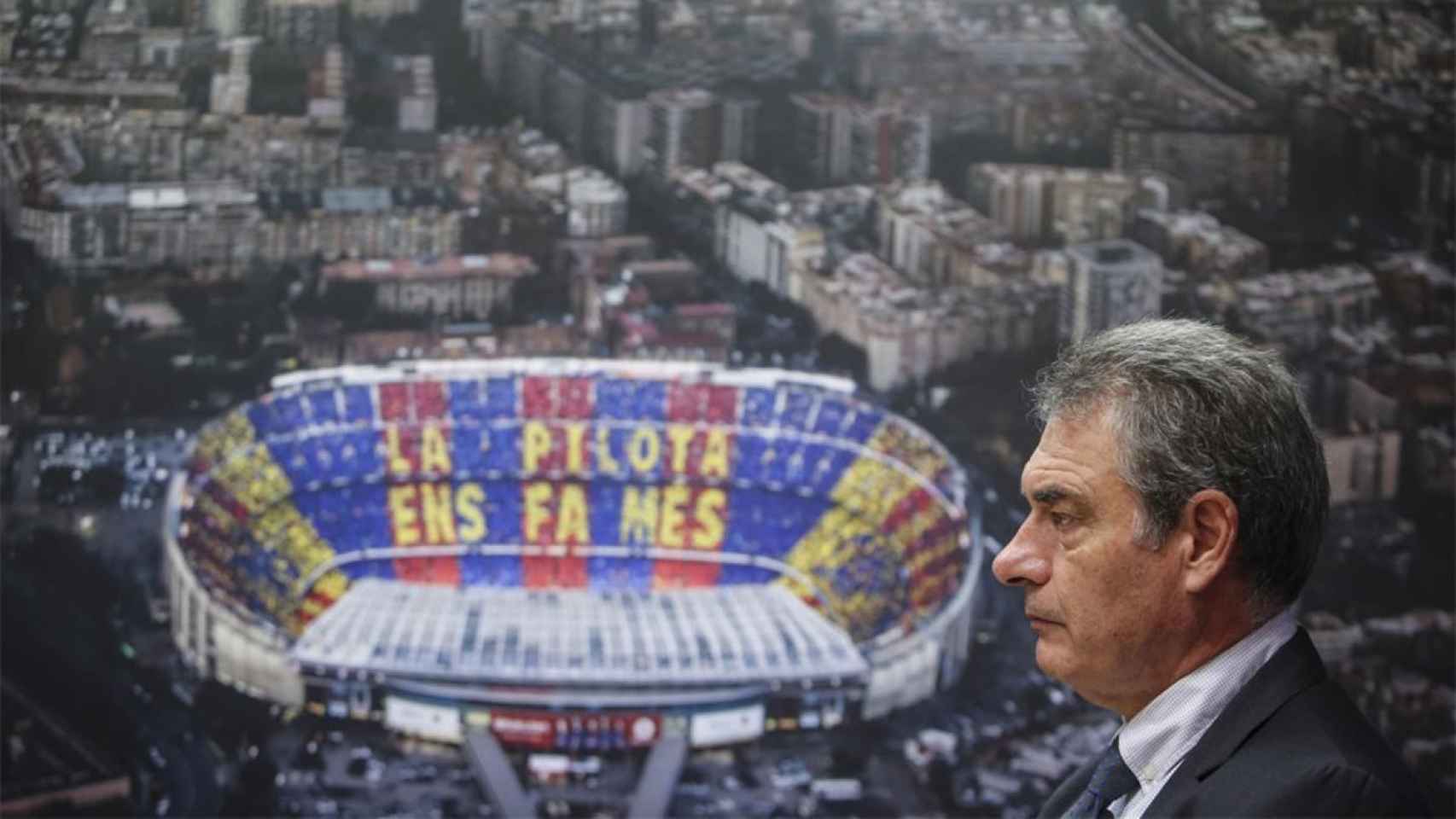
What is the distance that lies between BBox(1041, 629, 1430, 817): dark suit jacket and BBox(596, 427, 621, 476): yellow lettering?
5.39 meters

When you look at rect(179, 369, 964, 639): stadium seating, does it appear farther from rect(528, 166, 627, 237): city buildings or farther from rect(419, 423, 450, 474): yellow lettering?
rect(528, 166, 627, 237): city buildings

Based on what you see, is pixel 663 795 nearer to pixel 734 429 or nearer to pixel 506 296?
pixel 734 429

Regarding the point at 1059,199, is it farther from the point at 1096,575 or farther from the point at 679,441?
the point at 1096,575

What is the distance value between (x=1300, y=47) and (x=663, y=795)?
3459mm

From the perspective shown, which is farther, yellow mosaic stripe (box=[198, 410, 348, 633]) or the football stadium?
yellow mosaic stripe (box=[198, 410, 348, 633])

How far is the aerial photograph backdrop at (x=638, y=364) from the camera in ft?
20.7

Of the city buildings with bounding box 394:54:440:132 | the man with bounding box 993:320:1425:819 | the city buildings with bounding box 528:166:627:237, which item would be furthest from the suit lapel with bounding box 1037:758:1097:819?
the city buildings with bounding box 394:54:440:132

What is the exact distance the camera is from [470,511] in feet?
21.9

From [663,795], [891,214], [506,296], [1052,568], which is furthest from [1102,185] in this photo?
[1052,568]

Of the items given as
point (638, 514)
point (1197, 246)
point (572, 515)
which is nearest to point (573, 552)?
point (572, 515)

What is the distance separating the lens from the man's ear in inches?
52.5

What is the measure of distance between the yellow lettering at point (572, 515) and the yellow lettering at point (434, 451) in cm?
38

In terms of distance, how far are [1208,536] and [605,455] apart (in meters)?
5.42

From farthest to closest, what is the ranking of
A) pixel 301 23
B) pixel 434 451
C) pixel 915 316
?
pixel 915 316
pixel 301 23
pixel 434 451
